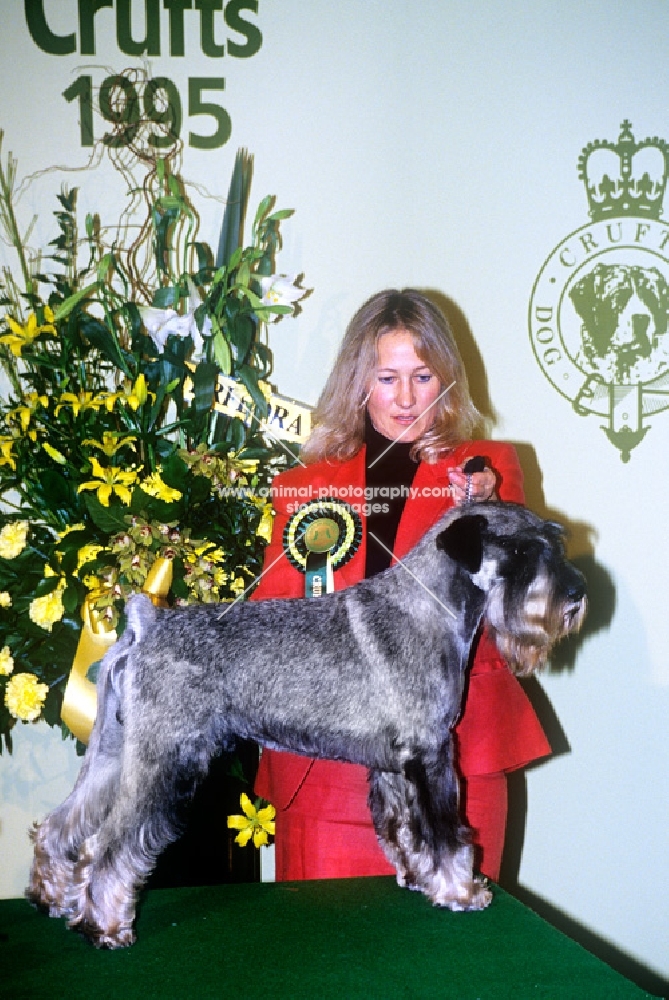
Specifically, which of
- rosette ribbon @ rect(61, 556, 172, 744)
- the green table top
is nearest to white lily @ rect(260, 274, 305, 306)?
rosette ribbon @ rect(61, 556, 172, 744)

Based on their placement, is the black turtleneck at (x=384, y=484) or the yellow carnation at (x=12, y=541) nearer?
the black turtleneck at (x=384, y=484)

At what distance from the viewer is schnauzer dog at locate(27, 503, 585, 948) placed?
1401mm

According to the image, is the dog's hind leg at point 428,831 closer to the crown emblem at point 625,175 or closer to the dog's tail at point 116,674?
the dog's tail at point 116,674

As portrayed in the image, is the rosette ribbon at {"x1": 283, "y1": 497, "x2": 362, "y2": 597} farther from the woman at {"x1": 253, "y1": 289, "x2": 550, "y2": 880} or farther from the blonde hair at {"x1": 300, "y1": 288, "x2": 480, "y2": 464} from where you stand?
the blonde hair at {"x1": 300, "y1": 288, "x2": 480, "y2": 464}

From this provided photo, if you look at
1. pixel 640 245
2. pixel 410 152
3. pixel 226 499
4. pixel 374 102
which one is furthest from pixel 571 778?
pixel 374 102

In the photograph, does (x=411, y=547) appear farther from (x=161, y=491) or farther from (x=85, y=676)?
(x=85, y=676)

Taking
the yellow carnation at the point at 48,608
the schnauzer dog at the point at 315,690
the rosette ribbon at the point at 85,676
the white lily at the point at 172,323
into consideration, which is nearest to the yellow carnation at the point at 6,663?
the yellow carnation at the point at 48,608

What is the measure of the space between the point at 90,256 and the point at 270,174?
66 cm

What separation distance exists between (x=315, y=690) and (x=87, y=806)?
0.46 m

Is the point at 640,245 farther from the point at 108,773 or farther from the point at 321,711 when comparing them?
the point at 108,773

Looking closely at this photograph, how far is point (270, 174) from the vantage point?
9.08 ft

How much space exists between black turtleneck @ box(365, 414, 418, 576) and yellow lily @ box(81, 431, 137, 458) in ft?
2.11

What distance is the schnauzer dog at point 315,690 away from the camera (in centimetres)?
140

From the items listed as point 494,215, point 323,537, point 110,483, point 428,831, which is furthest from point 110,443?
point 494,215
